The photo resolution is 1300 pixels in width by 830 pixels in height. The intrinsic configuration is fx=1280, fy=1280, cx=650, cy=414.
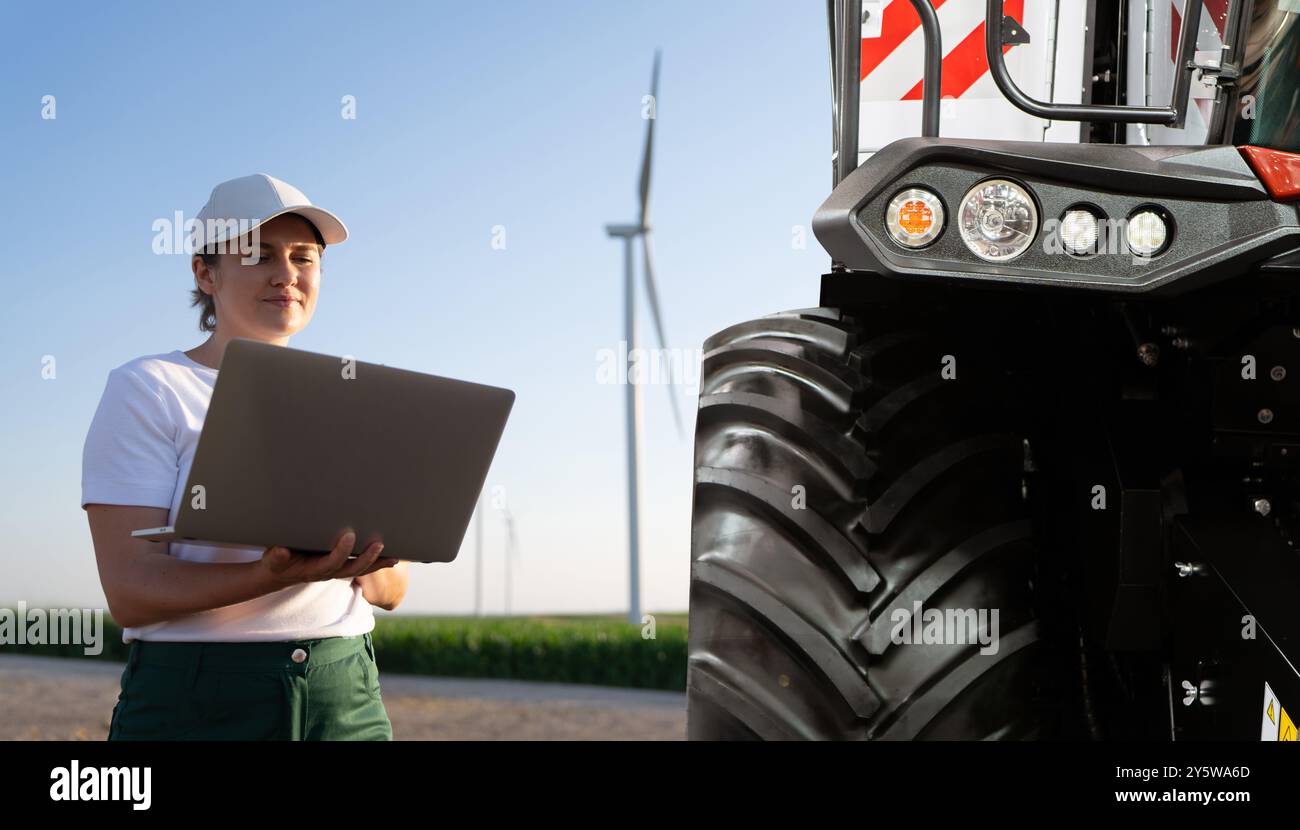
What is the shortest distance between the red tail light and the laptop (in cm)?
161

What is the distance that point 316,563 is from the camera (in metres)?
2.68

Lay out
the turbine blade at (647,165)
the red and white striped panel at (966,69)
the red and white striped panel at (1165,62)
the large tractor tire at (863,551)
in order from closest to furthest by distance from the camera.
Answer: the large tractor tire at (863,551) < the red and white striped panel at (1165,62) < the red and white striped panel at (966,69) < the turbine blade at (647,165)

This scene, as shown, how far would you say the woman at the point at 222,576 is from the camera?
106 inches

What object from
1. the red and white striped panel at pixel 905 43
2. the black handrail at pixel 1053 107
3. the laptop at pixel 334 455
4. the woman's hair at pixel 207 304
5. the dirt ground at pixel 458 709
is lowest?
the dirt ground at pixel 458 709

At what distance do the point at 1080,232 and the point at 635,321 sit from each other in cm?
1750

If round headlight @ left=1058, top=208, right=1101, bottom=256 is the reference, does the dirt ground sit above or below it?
below

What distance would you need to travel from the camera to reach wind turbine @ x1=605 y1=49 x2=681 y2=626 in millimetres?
17547

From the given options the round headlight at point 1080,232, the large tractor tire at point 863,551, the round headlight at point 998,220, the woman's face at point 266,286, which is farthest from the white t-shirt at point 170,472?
the round headlight at point 1080,232

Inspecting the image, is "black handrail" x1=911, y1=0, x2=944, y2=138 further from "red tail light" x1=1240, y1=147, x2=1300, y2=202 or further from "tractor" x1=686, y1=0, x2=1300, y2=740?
"red tail light" x1=1240, y1=147, x2=1300, y2=202

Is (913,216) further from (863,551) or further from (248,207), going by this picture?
(248,207)

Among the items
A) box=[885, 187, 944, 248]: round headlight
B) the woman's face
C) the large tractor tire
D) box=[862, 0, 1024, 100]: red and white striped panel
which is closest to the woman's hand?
the woman's face

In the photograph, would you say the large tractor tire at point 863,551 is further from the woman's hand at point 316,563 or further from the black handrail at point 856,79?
the woman's hand at point 316,563

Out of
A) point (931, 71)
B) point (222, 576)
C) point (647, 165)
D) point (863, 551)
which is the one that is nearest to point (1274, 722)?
point (863, 551)
